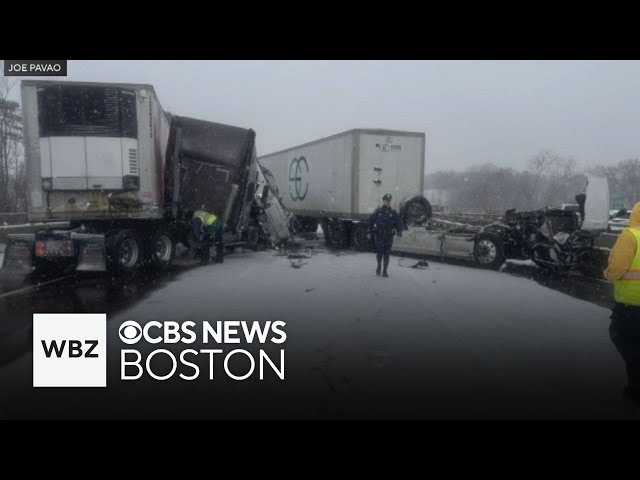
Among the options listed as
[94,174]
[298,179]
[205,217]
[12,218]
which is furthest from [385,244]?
[12,218]

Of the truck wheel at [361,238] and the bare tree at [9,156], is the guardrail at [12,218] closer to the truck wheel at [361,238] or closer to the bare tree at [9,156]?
the bare tree at [9,156]

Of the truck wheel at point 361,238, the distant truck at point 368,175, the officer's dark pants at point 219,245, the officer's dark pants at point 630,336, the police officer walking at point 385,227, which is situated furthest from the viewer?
the truck wheel at point 361,238

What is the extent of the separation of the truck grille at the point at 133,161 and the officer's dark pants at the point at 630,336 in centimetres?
919

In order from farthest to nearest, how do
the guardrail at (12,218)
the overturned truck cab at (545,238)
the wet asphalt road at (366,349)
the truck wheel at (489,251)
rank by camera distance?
the guardrail at (12,218), the truck wheel at (489,251), the overturned truck cab at (545,238), the wet asphalt road at (366,349)

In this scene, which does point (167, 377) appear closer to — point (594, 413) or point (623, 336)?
point (594, 413)

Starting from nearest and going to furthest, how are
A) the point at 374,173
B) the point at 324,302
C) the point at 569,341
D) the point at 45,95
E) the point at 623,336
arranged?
the point at 623,336, the point at 569,341, the point at 324,302, the point at 45,95, the point at 374,173

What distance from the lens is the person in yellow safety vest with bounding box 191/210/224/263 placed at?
12.9 metres

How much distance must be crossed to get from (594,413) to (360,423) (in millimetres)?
1854

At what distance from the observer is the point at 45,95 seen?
9891 millimetres

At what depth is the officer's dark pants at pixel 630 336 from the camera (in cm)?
410

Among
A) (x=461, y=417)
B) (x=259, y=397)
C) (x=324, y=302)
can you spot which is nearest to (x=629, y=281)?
(x=461, y=417)

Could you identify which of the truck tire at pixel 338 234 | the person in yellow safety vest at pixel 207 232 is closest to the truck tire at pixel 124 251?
the person in yellow safety vest at pixel 207 232

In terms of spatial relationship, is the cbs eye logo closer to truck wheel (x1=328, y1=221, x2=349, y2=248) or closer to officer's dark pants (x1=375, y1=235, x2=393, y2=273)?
officer's dark pants (x1=375, y1=235, x2=393, y2=273)

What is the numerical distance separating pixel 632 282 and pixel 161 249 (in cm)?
1083
